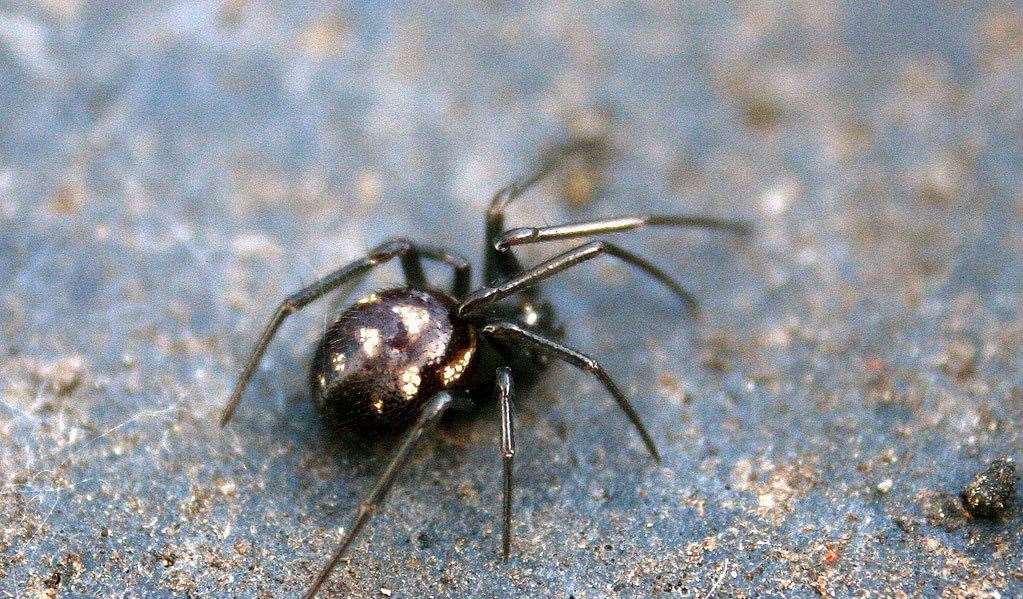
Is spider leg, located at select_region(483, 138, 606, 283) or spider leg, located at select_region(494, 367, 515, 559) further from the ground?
spider leg, located at select_region(483, 138, 606, 283)

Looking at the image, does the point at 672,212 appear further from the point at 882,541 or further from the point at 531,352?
the point at 882,541

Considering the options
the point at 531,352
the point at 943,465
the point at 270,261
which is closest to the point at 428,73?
the point at 270,261

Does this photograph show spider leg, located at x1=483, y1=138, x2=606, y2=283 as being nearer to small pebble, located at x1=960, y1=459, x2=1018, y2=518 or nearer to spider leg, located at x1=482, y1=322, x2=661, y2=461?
spider leg, located at x1=482, y1=322, x2=661, y2=461

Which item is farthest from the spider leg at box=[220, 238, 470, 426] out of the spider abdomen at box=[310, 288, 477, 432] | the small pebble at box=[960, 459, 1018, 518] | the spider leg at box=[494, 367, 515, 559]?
the small pebble at box=[960, 459, 1018, 518]

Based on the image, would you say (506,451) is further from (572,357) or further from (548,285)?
(548,285)

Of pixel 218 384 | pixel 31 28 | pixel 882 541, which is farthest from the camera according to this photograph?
pixel 31 28

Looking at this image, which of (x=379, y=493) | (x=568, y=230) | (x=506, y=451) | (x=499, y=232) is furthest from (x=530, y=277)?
(x=379, y=493)
